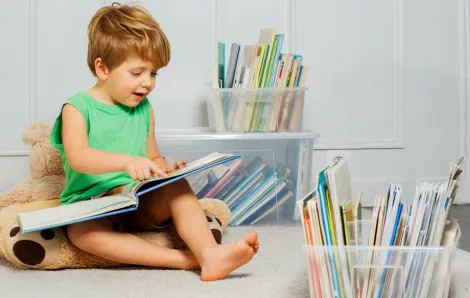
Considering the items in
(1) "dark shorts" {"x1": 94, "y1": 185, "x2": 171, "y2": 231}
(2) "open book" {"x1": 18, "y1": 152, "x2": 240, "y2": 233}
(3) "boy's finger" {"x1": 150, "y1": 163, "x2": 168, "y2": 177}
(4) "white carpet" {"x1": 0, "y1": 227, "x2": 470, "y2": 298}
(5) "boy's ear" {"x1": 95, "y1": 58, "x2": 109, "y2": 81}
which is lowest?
(4) "white carpet" {"x1": 0, "y1": 227, "x2": 470, "y2": 298}

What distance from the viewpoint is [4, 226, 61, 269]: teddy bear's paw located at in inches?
53.0

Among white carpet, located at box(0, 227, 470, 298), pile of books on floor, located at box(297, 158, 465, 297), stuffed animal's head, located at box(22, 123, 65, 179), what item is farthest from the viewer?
stuffed animal's head, located at box(22, 123, 65, 179)

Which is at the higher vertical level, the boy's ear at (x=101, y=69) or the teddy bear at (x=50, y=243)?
the boy's ear at (x=101, y=69)

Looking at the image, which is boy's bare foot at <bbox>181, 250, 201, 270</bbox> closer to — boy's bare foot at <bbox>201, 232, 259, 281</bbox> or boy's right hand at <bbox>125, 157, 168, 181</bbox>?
boy's bare foot at <bbox>201, 232, 259, 281</bbox>

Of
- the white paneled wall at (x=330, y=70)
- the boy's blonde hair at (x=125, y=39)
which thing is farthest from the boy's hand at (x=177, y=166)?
the white paneled wall at (x=330, y=70)

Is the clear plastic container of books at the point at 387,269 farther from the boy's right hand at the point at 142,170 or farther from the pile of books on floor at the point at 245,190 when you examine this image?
the pile of books on floor at the point at 245,190

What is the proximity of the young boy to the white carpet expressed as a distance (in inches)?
1.5

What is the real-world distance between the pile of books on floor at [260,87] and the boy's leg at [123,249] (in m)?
0.73

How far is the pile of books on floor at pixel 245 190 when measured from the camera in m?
1.97


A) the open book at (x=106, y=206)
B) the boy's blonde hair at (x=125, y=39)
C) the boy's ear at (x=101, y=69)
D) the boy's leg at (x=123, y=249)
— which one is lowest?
the boy's leg at (x=123, y=249)

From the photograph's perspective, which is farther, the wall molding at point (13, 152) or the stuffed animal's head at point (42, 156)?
the wall molding at point (13, 152)

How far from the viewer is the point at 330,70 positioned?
7.63 ft

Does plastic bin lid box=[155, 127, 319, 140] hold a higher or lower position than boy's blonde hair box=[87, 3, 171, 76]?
lower

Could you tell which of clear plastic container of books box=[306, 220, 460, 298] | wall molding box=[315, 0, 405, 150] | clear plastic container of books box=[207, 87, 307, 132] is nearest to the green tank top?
→ clear plastic container of books box=[207, 87, 307, 132]
